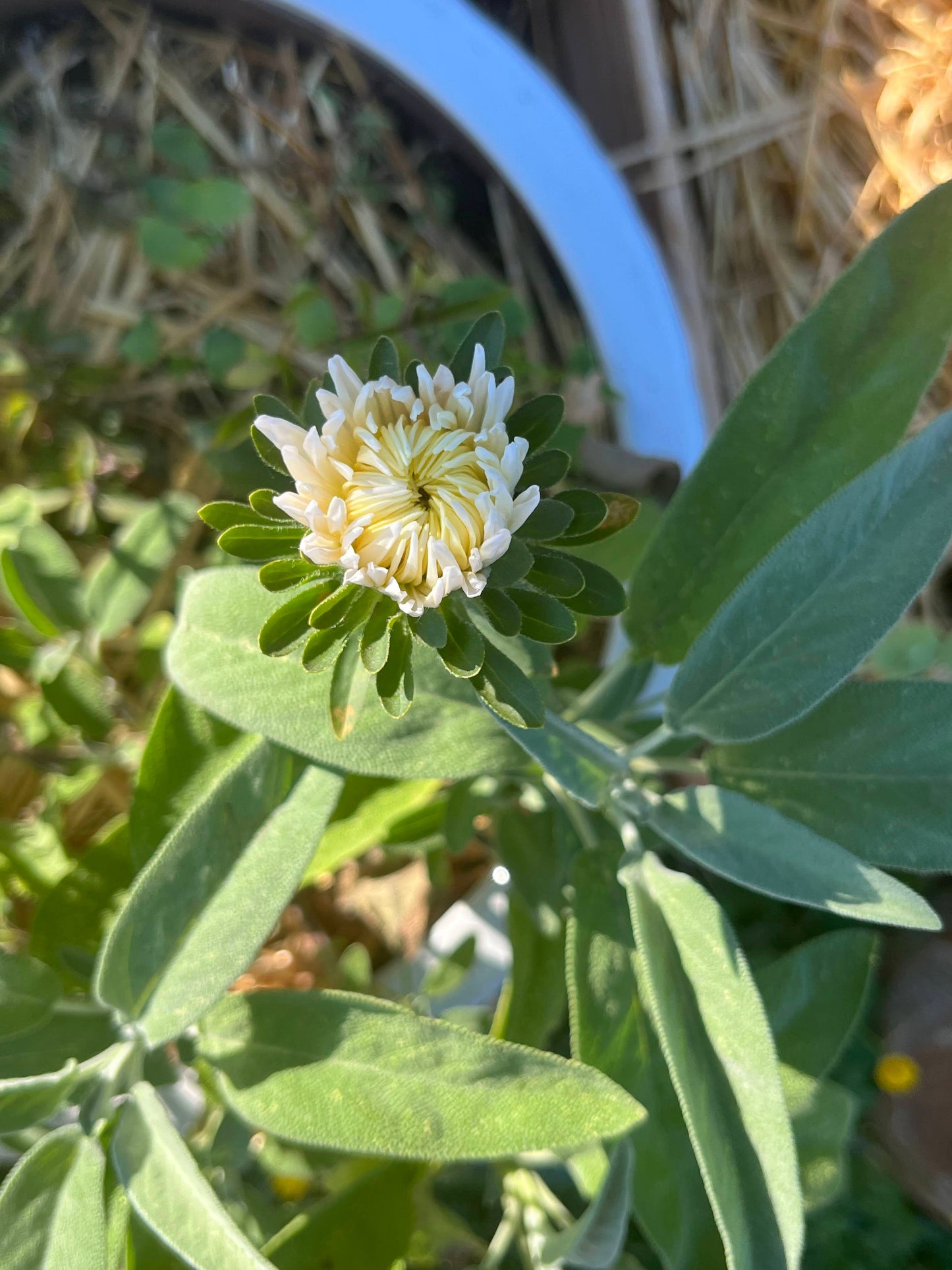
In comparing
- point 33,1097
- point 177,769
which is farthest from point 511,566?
point 33,1097

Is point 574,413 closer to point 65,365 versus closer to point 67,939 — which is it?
point 65,365

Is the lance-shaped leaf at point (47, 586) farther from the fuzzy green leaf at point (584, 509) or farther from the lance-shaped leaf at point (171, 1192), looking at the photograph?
the fuzzy green leaf at point (584, 509)

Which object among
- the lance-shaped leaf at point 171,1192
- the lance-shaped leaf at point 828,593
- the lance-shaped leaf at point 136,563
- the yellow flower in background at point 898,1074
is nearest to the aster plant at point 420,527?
the lance-shaped leaf at point 828,593

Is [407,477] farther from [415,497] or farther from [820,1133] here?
[820,1133]

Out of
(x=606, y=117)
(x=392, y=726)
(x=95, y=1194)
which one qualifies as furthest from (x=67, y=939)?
(x=606, y=117)

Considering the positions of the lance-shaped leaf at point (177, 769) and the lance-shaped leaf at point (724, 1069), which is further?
the lance-shaped leaf at point (177, 769)

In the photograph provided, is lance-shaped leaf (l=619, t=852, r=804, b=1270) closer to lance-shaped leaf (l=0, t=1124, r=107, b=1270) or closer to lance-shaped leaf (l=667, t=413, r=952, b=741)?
lance-shaped leaf (l=667, t=413, r=952, b=741)
